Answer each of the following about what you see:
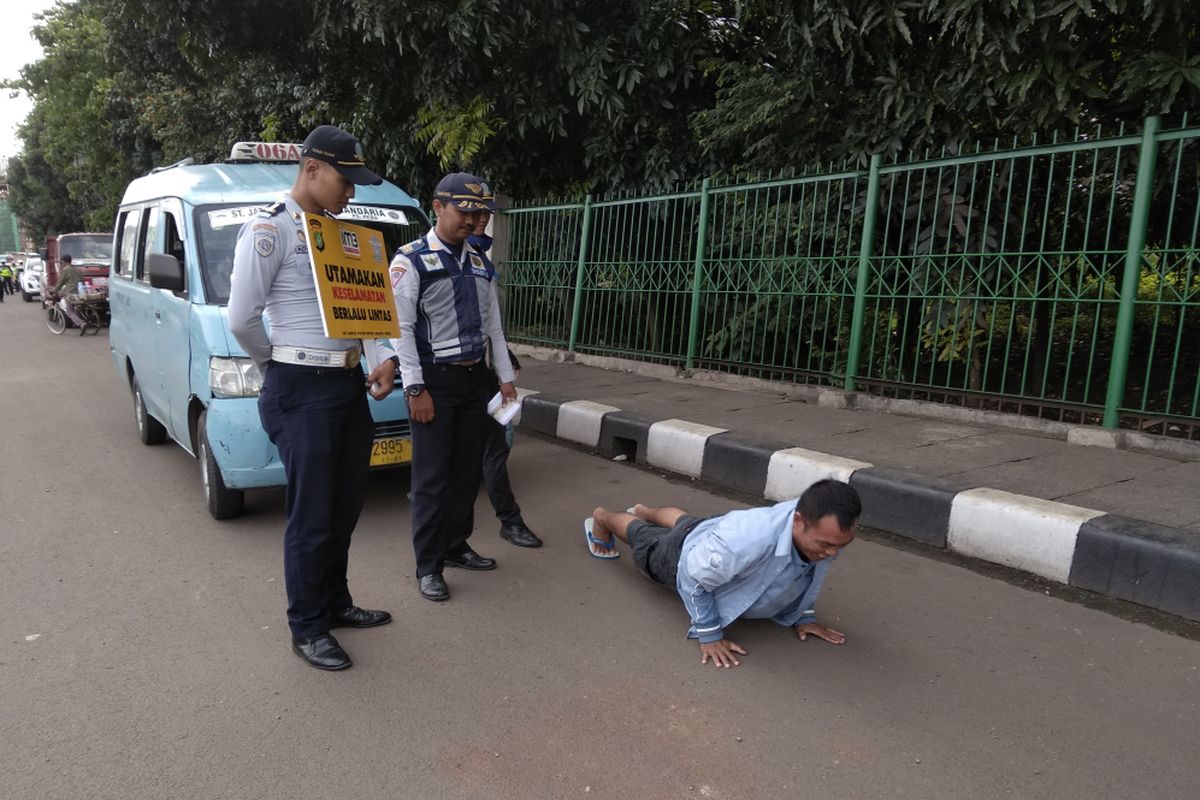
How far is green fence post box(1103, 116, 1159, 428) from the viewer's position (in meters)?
5.00

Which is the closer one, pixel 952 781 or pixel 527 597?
pixel 952 781

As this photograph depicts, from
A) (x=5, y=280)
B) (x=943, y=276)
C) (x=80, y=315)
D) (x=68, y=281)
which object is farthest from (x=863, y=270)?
(x=5, y=280)

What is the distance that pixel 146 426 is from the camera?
242 inches

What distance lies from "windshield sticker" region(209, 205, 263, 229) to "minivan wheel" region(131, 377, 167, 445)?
1826 millimetres

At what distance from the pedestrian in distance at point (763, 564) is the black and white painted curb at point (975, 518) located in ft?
4.01

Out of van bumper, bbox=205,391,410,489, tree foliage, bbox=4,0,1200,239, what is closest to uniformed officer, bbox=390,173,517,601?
van bumper, bbox=205,391,410,489

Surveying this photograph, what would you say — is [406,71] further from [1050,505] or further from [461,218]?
[1050,505]

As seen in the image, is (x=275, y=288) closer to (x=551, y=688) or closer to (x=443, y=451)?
(x=443, y=451)

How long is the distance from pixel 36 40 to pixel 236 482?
31.5 meters

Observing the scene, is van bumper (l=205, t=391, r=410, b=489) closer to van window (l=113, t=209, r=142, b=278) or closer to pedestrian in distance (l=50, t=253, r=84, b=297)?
van window (l=113, t=209, r=142, b=278)

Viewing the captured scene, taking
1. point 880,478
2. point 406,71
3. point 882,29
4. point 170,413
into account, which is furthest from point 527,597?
point 406,71

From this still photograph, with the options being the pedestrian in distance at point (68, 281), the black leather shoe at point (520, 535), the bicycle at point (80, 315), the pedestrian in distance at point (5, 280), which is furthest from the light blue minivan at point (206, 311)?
the pedestrian in distance at point (5, 280)

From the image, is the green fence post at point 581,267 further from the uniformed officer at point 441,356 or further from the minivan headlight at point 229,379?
the uniformed officer at point 441,356

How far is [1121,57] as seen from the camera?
5.95 m
